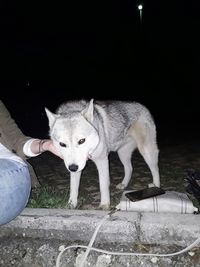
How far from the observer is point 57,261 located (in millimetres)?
3123

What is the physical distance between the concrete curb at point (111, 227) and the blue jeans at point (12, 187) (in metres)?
0.39

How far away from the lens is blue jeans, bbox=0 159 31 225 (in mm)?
2898

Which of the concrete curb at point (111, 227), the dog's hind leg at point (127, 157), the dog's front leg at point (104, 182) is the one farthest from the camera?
the dog's hind leg at point (127, 157)

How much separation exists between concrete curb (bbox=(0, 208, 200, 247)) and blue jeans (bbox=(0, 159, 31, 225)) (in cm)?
39

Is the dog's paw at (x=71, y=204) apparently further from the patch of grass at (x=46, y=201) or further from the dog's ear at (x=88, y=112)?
the dog's ear at (x=88, y=112)

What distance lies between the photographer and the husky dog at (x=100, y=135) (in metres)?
3.51

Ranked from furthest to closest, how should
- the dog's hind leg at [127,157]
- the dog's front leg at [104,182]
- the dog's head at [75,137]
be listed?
the dog's hind leg at [127,157]
the dog's front leg at [104,182]
the dog's head at [75,137]

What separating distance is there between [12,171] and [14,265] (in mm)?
941

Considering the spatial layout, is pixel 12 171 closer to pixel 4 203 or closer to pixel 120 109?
pixel 4 203

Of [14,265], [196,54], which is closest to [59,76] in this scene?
[196,54]

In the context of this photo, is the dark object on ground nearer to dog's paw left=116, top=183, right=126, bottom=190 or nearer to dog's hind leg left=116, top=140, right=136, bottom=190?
dog's paw left=116, top=183, right=126, bottom=190

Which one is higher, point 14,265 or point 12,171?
point 12,171

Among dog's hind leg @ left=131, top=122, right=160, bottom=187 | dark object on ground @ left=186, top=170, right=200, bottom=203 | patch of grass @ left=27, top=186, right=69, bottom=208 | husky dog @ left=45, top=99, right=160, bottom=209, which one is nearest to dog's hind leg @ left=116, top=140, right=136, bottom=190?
husky dog @ left=45, top=99, right=160, bottom=209

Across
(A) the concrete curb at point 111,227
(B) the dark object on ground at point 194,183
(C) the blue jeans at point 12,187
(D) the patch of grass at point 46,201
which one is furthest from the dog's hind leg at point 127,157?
(C) the blue jeans at point 12,187
